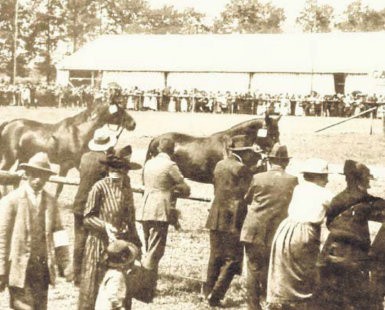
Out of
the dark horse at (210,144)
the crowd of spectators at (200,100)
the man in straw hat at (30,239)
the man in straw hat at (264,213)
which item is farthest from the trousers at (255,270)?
the crowd of spectators at (200,100)

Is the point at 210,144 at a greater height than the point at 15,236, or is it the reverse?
the point at 210,144

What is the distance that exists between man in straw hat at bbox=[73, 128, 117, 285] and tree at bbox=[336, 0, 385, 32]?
9177 centimetres

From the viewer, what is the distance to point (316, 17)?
10138cm

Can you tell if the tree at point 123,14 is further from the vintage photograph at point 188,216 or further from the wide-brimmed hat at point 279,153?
the wide-brimmed hat at point 279,153

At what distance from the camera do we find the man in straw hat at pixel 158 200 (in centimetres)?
959

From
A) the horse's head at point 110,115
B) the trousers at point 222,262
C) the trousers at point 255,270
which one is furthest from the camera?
the horse's head at point 110,115

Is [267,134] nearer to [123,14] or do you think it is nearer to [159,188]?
[159,188]

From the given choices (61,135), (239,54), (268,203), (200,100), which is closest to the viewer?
(268,203)

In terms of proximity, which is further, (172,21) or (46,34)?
(172,21)

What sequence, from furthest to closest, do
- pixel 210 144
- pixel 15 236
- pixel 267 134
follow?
pixel 210 144
pixel 267 134
pixel 15 236

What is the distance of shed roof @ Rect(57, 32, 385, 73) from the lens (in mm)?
53375

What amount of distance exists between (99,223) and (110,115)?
8.17 meters

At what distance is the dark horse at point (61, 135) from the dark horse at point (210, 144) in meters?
1.35

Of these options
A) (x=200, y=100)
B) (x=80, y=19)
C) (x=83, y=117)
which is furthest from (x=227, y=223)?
(x=80, y=19)
